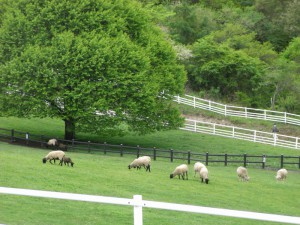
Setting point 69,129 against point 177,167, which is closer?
point 177,167

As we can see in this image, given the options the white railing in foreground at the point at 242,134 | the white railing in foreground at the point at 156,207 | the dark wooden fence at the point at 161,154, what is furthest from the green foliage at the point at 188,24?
the white railing in foreground at the point at 156,207

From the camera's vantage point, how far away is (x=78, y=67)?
127 ft

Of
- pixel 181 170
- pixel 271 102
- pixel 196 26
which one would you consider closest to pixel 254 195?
pixel 181 170

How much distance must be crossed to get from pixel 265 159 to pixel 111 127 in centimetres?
1016

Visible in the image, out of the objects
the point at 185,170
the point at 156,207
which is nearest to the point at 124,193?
the point at 185,170

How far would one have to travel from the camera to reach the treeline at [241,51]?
6062 centimetres

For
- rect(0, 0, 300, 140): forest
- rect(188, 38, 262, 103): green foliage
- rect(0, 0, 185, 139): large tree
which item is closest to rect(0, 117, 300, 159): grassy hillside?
rect(0, 0, 300, 140): forest

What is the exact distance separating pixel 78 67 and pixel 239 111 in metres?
21.0

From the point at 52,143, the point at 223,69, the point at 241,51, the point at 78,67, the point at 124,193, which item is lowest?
the point at 124,193

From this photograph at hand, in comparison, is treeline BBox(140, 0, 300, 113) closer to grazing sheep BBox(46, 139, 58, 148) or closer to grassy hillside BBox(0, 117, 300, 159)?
grassy hillside BBox(0, 117, 300, 159)

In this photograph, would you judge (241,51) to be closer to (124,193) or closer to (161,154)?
(161,154)

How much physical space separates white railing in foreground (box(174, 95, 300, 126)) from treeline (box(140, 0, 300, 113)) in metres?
2.89

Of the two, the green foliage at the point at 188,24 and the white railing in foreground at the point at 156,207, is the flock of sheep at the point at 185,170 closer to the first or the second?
the white railing in foreground at the point at 156,207

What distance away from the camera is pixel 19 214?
14.1 metres
